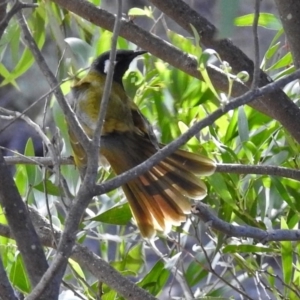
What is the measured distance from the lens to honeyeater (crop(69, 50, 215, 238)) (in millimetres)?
1379

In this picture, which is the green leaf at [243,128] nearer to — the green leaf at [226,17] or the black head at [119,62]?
the black head at [119,62]

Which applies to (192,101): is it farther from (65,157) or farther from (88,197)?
(88,197)

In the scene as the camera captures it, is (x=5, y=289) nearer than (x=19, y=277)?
Yes

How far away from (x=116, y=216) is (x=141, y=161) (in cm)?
27

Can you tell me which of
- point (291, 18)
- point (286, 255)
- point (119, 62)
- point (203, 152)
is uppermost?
point (119, 62)

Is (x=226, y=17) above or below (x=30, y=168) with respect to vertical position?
below

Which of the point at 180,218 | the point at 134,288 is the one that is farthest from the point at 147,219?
the point at 134,288

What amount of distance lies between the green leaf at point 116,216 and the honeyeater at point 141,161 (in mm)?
47

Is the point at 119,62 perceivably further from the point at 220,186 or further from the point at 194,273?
the point at 220,186

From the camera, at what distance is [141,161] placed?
1.59 metres

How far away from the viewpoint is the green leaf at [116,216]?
4.30 feet

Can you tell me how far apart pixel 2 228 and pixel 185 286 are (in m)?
0.47

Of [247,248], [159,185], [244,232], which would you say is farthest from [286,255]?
[159,185]

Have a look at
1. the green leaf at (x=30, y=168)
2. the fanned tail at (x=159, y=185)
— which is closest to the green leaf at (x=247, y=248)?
the fanned tail at (x=159, y=185)
